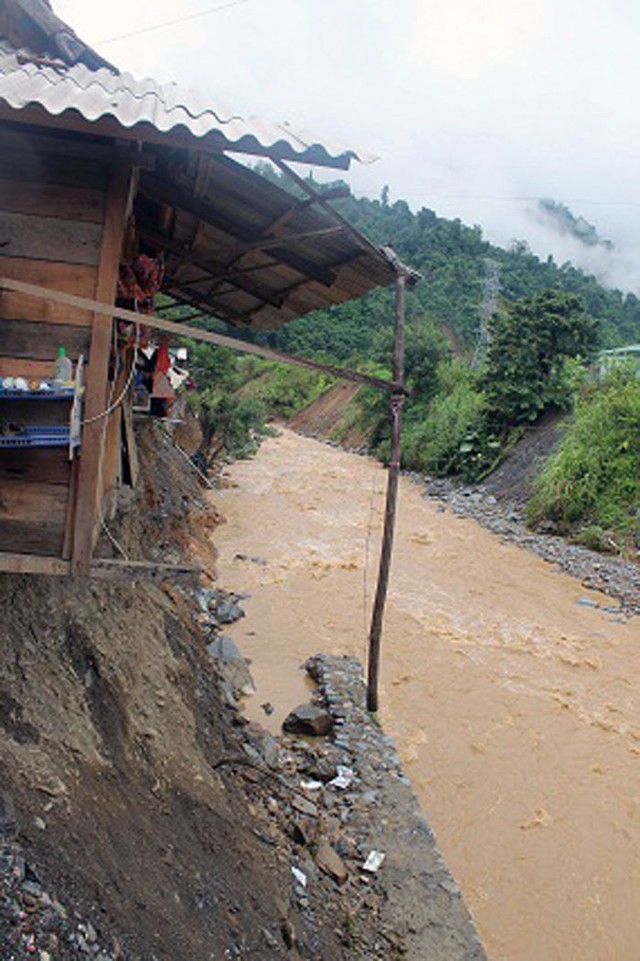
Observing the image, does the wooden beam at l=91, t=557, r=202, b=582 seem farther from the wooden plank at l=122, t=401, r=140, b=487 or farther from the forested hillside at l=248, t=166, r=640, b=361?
the forested hillside at l=248, t=166, r=640, b=361

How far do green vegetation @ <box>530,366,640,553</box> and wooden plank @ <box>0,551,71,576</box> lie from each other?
1182cm

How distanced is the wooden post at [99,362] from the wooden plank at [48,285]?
62 mm

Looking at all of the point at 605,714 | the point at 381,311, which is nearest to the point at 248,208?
the point at 605,714

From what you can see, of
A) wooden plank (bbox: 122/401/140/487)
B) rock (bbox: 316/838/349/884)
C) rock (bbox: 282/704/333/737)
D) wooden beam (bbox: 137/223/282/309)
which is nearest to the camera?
rock (bbox: 316/838/349/884)

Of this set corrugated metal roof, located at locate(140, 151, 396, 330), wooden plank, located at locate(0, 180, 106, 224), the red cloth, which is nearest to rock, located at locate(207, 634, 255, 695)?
corrugated metal roof, located at locate(140, 151, 396, 330)

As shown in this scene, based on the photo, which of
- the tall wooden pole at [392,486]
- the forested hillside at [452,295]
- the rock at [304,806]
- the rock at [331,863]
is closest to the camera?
the rock at [331,863]

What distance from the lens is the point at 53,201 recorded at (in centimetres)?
267

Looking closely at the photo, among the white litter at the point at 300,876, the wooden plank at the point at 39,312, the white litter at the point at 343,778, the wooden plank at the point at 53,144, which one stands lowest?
the white litter at the point at 343,778

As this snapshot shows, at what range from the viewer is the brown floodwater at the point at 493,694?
14.6 feet

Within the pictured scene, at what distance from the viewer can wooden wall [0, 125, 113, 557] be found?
2.66m

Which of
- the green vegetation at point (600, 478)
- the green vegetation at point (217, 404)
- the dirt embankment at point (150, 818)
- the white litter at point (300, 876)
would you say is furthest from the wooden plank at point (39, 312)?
the green vegetation at point (600, 478)

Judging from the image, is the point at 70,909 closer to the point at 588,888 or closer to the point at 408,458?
the point at 588,888

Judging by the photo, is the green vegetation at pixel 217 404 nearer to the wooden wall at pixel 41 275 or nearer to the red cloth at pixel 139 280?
the red cloth at pixel 139 280

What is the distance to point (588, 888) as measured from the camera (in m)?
4.53
